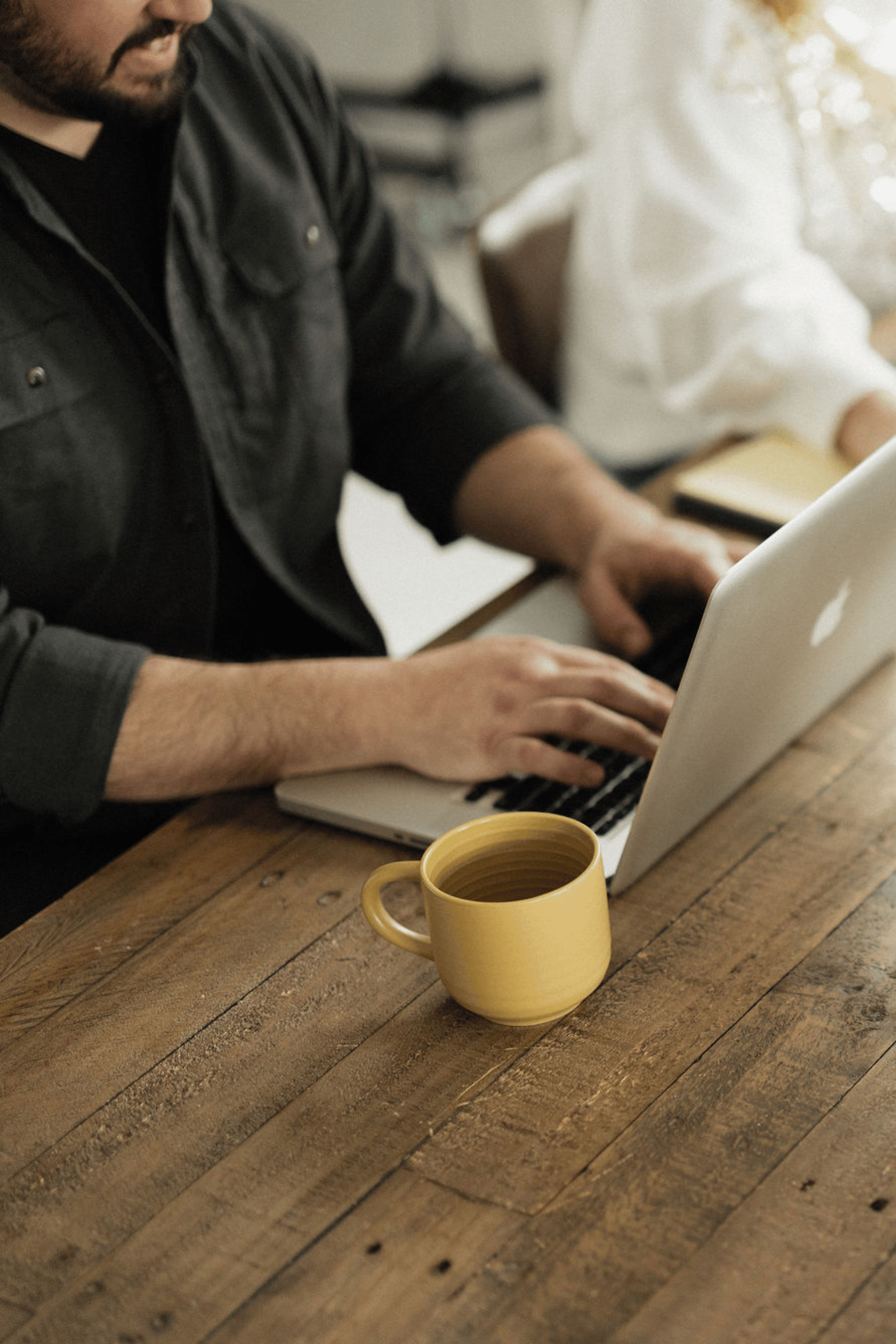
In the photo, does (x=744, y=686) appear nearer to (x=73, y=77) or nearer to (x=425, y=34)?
(x=73, y=77)

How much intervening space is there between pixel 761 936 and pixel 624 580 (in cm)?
45

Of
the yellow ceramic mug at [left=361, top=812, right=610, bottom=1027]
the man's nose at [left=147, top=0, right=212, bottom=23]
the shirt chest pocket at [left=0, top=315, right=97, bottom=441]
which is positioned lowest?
the yellow ceramic mug at [left=361, top=812, right=610, bottom=1027]

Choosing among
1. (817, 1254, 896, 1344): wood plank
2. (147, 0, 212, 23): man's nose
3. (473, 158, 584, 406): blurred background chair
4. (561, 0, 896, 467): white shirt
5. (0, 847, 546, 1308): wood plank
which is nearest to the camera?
(817, 1254, 896, 1344): wood plank

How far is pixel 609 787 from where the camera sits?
0.92 metres

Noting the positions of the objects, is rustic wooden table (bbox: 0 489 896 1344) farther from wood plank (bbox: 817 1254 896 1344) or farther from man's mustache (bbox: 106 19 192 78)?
man's mustache (bbox: 106 19 192 78)

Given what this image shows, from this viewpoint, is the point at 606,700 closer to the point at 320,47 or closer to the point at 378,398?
the point at 378,398

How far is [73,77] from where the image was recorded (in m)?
1.02

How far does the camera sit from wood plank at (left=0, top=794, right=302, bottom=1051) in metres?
0.81

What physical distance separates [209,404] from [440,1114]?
2.44 feet

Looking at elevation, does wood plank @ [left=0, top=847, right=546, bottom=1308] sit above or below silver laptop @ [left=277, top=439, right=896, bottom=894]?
below

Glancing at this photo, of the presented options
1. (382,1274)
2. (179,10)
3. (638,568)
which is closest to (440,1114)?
(382,1274)

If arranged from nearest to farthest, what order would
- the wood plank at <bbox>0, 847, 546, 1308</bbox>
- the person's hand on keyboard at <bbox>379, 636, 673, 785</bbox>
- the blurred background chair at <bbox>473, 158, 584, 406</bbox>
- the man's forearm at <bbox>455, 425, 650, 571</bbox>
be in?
1. the wood plank at <bbox>0, 847, 546, 1308</bbox>
2. the person's hand on keyboard at <bbox>379, 636, 673, 785</bbox>
3. the man's forearm at <bbox>455, 425, 650, 571</bbox>
4. the blurred background chair at <bbox>473, 158, 584, 406</bbox>

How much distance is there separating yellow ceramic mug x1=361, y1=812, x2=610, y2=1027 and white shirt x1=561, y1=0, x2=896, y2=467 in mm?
799

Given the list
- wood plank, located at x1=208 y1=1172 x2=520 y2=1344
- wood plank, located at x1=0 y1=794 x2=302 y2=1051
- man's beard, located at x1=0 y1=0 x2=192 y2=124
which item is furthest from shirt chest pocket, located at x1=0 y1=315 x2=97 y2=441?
wood plank, located at x1=208 y1=1172 x2=520 y2=1344
